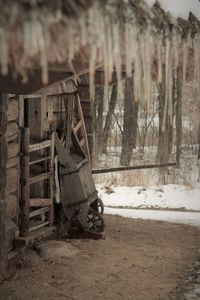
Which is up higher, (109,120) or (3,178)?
(109,120)

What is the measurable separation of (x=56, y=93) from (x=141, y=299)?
3.80 m

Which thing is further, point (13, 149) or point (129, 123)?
point (129, 123)

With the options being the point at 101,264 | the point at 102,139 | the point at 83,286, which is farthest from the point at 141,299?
the point at 102,139

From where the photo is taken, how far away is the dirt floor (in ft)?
20.3

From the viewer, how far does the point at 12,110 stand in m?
7.04

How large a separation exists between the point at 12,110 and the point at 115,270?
99.1 inches

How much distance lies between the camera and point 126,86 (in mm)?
17062

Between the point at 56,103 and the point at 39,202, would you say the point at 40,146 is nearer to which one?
the point at 39,202

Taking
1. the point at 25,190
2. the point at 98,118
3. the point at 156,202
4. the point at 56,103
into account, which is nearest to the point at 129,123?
the point at 98,118

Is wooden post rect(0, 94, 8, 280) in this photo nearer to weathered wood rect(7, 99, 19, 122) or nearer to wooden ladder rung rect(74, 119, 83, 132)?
weathered wood rect(7, 99, 19, 122)

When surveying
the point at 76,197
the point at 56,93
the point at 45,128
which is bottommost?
the point at 76,197

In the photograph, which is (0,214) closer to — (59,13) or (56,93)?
(56,93)

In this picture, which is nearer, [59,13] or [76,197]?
[59,13]

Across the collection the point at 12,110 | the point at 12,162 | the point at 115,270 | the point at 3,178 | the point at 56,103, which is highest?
the point at 56,103
